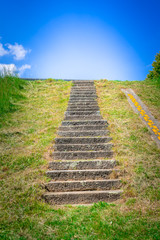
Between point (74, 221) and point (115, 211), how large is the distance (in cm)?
64

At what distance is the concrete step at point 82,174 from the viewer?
3.11m

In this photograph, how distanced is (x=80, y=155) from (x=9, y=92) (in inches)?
212

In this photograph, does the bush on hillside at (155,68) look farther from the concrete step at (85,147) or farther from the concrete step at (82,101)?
the concrete step at (85,147)

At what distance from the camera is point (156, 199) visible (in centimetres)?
248

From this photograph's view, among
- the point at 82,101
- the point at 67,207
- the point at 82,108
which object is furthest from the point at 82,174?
the point at 82,101

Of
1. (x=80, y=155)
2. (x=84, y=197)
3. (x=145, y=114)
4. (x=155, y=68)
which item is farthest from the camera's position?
(x=155, y=68)

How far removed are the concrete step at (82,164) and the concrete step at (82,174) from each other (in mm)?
189

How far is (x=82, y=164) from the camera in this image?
3361mm

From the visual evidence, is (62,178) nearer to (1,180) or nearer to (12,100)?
(1,180)

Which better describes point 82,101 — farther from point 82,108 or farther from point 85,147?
point 85,147

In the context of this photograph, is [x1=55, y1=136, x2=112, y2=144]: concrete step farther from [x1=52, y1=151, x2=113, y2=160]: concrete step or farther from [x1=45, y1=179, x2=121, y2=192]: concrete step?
[x1=45, y1=179, x2=121, y2=192]: concrete step

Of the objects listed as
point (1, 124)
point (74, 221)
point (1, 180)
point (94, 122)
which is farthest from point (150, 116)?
point (1, 124)

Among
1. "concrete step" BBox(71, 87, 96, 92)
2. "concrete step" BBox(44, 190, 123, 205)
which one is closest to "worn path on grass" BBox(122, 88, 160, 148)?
"concrete step" BBox(71, 87, 96, 92)

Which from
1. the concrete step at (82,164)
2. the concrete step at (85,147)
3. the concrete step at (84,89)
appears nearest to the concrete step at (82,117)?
the concrete step at (85,147)
